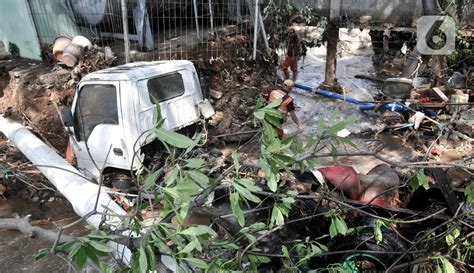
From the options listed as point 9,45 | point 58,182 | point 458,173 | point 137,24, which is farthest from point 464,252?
point 9,45

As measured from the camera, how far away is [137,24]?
8.70 meters

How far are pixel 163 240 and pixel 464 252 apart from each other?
72.4 inches

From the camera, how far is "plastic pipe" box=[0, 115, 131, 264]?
3.20m

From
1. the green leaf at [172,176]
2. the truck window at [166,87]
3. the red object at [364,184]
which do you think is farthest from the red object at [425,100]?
the green leaf at [172,176]

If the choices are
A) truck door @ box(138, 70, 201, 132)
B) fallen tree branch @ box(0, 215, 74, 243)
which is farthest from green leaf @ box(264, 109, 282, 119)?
truck door @ box(138, 70, 201, 132)

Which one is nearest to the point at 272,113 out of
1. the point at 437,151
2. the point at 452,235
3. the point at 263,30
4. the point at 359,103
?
the point at 452,235

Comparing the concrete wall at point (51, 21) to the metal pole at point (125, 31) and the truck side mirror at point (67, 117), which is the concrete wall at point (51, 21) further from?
the truck side mirror at point (67, 117)

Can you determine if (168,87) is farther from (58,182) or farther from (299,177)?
(299,177)

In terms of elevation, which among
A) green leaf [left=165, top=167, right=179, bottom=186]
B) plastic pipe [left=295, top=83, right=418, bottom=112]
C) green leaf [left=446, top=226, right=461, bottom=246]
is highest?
green leaf [left=165, top=167, right=179, bottom=186]

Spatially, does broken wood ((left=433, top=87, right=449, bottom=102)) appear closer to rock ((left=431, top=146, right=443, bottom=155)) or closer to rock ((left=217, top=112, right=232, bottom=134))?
rock ((left=431, top=146, right=443, bottom=155))

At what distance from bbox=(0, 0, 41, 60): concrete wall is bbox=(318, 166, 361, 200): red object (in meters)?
8.16

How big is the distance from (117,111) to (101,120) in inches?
13.2

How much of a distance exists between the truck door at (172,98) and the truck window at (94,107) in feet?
Answer: 1.32

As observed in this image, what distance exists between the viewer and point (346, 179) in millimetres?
3506
